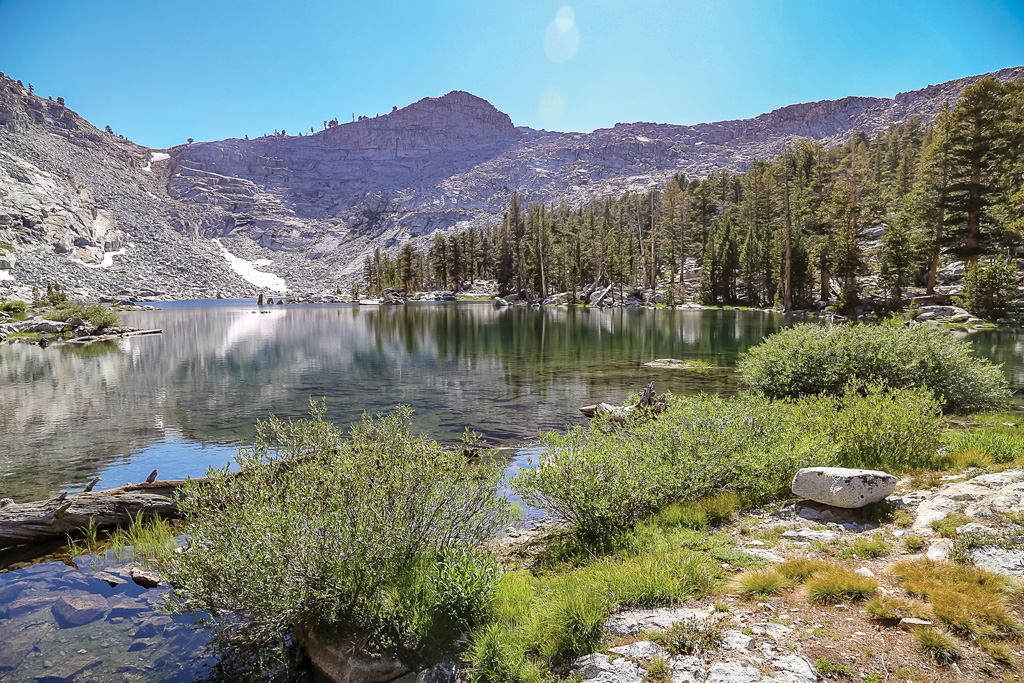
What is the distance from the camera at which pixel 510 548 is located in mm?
10008

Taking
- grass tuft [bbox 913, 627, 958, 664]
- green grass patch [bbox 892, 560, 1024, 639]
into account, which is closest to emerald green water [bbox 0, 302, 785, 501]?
green grass patch [bbox 892, 560, 1024, 639]

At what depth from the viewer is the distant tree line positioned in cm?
5556

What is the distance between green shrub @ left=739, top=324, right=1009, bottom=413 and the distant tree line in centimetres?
1541

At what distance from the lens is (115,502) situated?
36.6 feet

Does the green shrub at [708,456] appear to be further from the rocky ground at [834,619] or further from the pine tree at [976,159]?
the pine tree at [976,159]

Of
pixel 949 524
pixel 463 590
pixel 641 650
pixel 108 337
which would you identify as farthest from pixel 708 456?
pixel 108 337

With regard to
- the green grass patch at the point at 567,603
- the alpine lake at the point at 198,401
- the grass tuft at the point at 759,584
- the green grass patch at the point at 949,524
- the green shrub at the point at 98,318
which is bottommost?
the alpine lake at the point at 198,401

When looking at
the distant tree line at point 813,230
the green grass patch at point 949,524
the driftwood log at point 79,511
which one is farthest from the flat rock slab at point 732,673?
the distant tree line at point 813,230

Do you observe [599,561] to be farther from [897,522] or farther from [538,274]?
[538,274]

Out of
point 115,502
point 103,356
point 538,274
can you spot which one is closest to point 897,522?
point 115,502

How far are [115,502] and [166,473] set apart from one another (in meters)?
4.53

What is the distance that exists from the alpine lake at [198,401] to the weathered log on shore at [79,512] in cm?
50

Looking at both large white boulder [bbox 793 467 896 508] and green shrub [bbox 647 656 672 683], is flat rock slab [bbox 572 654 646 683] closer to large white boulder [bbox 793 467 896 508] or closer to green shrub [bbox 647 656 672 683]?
green shrub [bbox 647 656 672 683]

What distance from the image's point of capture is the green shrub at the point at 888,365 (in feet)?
55.8
